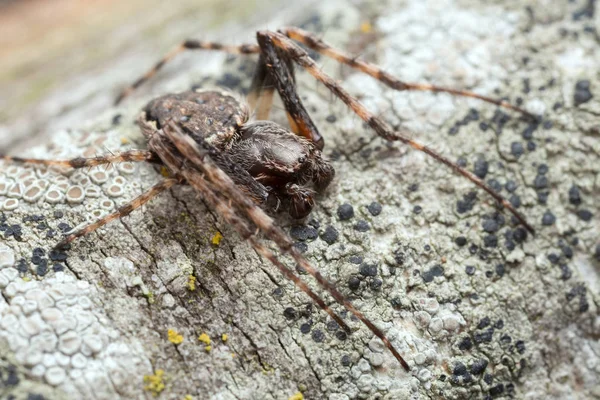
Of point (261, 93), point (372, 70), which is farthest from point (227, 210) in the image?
point (372, 70)

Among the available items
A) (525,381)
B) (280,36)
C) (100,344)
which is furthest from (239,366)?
(280,36)

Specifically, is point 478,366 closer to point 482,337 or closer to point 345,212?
point 482,337

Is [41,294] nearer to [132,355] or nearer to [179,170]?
[132,355]

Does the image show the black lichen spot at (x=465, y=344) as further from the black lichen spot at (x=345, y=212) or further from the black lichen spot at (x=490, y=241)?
the black lichen spot at (x=345, y=212)

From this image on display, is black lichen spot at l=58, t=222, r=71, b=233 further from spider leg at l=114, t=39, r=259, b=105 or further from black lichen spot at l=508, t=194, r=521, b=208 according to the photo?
black lichen spot at l=508, t=194, r=521, b=208

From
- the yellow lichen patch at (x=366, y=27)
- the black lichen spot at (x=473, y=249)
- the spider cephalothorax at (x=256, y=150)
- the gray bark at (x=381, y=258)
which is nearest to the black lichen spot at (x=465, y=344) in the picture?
the gray bark at (x=381, y=258)

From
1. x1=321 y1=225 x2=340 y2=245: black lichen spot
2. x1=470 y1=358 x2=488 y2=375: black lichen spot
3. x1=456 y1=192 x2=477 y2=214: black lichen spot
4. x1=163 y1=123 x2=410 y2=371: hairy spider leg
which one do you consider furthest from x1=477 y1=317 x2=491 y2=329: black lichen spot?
x1=321 y1=225 x2=340 y2=245: black lichen spot
